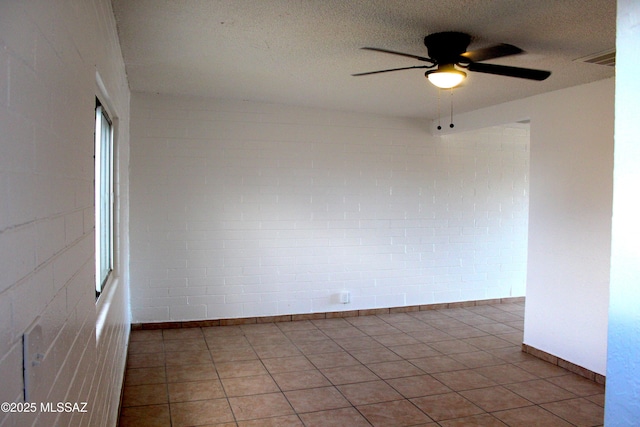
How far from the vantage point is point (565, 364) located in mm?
4332

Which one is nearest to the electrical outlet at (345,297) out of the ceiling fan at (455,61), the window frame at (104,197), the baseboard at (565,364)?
the baseboard at (565,364)

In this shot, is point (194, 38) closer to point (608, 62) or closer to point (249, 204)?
point (249, 204)

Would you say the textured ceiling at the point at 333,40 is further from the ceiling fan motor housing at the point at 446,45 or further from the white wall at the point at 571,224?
the white wall at the point at 571,224

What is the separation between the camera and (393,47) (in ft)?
11.3

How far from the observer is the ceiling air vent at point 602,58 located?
11.3 ft

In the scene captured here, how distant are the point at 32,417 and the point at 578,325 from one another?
4.38 m

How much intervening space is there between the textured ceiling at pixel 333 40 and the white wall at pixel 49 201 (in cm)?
119

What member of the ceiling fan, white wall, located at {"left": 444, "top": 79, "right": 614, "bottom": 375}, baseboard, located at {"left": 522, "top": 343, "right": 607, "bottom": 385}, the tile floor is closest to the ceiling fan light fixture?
the ceiling fan

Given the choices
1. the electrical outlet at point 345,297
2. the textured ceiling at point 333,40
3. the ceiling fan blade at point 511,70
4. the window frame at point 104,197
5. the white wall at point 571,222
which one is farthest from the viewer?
the electrical outlet at point 345,297

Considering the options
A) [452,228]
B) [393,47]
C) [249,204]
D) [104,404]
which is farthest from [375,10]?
[452,228]

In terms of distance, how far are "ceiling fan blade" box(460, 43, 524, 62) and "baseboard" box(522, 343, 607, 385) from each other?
2.82 meters

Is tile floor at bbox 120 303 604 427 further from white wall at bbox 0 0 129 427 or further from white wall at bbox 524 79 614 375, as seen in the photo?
white wall at bbox 0 0 129 427

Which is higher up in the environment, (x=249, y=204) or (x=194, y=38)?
(x=194, y=38)

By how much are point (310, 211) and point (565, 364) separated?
10.1 ft
